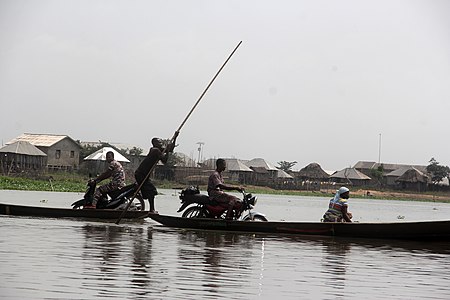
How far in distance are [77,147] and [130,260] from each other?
4934 cm

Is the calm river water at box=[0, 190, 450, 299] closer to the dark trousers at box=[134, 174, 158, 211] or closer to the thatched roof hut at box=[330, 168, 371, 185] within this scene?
the dark trousers at box=[134, 174, 158, 211]

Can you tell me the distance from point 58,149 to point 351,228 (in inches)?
1786

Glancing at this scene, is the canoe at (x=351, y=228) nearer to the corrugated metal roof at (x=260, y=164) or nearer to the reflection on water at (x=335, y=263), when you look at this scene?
the reflection on water at (x=335, y=263)

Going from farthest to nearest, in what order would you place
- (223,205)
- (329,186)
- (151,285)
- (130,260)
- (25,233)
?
1. (329,186)
2. (223,205)
3. (25,233)
4. (130,260)
5. (151,285)

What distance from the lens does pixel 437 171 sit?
6912 cm

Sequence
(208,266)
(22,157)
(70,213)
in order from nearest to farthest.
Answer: (208,266)
(70,213)
(22,157)

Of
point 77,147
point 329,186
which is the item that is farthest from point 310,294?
point 329,186

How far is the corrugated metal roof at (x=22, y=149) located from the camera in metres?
49.7

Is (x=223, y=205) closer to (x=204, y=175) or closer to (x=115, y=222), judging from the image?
(x=115, y=222)

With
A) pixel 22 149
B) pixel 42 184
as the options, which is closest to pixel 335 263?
pixel 42 184

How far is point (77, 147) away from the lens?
56375 mm

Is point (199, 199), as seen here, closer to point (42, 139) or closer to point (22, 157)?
point (22, 157)

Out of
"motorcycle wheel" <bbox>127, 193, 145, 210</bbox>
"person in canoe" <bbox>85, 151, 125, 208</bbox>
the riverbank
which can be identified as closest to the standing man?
"motorcycle wheel" <bbox>127, 193, 145, 210</bbox>

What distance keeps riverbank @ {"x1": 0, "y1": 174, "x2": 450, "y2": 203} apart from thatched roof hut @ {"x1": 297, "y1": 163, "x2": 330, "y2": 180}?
3194 millimetres
